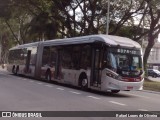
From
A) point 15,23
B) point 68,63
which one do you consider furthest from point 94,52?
point 15,23

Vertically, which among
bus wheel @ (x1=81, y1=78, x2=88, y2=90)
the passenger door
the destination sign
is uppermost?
the destination sign

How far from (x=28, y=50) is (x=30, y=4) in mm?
10953

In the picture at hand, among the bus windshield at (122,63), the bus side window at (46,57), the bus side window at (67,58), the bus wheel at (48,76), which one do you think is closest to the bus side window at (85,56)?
the bus side window at (67,58)

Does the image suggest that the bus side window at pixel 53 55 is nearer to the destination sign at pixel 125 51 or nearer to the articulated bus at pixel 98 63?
the articulated bus at pixel 98 63

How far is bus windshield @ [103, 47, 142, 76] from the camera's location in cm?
1809

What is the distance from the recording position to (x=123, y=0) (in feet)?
116

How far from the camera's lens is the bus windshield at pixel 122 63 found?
18094 millimetres

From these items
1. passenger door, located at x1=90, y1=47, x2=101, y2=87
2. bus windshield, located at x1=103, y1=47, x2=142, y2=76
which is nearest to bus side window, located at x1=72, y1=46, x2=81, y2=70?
passenger door, located at x1=90, y1=47, x2=101, y2=87

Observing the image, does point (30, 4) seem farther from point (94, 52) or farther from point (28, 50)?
point (94, 52)

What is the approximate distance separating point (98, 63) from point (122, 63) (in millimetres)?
1346

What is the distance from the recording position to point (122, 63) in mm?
18344

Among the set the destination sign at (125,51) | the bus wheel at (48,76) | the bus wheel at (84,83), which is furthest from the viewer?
the bus wheel at (48,76)

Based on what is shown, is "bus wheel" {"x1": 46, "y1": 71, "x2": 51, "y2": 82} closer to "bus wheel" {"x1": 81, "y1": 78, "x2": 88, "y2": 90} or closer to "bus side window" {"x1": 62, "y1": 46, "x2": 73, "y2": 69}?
"bus side window" {"x1": 62, "y1": 46, "x2": 73, "y2": 69}

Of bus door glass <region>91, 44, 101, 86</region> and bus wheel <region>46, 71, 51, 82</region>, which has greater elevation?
bus door glass <region>91, 44, 101, 86</region>
